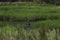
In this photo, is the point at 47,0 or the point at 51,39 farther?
the point at 47,0

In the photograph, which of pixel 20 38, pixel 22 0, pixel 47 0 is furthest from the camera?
pixel 22 0

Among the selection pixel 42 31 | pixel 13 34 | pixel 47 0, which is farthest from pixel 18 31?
pixel 47 0

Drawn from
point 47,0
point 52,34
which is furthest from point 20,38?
point 47,0

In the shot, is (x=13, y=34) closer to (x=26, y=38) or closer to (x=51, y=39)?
(x=26, y=38)

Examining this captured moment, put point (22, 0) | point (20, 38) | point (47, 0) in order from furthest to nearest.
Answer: point (22, 0) → point (47, 0) → point (20, 38)

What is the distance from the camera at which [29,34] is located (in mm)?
14656

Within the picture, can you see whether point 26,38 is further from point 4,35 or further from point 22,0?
point 22,0

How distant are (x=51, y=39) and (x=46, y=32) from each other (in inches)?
23.4

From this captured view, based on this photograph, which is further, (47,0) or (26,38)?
(47,0)

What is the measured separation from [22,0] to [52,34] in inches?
1620

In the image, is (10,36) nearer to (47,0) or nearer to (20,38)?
(20,38)

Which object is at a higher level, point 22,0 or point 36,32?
point 36,32

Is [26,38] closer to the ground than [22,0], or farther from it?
farther from it

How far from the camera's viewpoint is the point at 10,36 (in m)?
14.4
